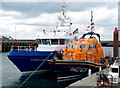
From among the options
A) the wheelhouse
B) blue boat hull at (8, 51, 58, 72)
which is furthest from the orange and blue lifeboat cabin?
blue boat hull at (8, 51, 58, 72)

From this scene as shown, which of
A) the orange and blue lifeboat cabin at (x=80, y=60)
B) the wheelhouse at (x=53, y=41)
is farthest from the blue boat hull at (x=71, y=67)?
the wheelhouse at (x=53, y=41)

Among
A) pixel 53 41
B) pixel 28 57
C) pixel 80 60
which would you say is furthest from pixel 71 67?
pixel 53 41

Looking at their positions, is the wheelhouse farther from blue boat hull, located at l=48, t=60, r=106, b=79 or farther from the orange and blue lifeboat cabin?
blue boat hull, located at l=48, t=60, r=106, b=79

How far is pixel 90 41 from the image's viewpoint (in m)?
18.2

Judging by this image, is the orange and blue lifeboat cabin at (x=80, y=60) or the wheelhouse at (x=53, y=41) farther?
the wheelhouse at (x=53, y=41)

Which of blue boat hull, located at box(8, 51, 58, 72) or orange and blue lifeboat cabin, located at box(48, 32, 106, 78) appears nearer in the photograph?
orange and blue lifeboat cabin, located at box(48, 32, 106, 78)

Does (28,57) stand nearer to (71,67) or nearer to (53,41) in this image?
(53,41)

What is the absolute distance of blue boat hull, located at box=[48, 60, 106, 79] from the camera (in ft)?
52.1

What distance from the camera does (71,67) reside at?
52.5 ft

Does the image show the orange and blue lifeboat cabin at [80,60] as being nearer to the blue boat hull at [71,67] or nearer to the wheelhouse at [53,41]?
the blue boat hull at [71,67]

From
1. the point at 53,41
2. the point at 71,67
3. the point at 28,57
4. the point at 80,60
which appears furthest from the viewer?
the point at 53,41

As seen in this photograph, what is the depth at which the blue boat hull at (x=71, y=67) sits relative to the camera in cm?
1588

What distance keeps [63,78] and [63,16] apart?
9.38m

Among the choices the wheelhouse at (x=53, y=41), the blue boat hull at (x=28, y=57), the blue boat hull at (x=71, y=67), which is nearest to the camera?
the blue boat hull at (x=71, y=67)
